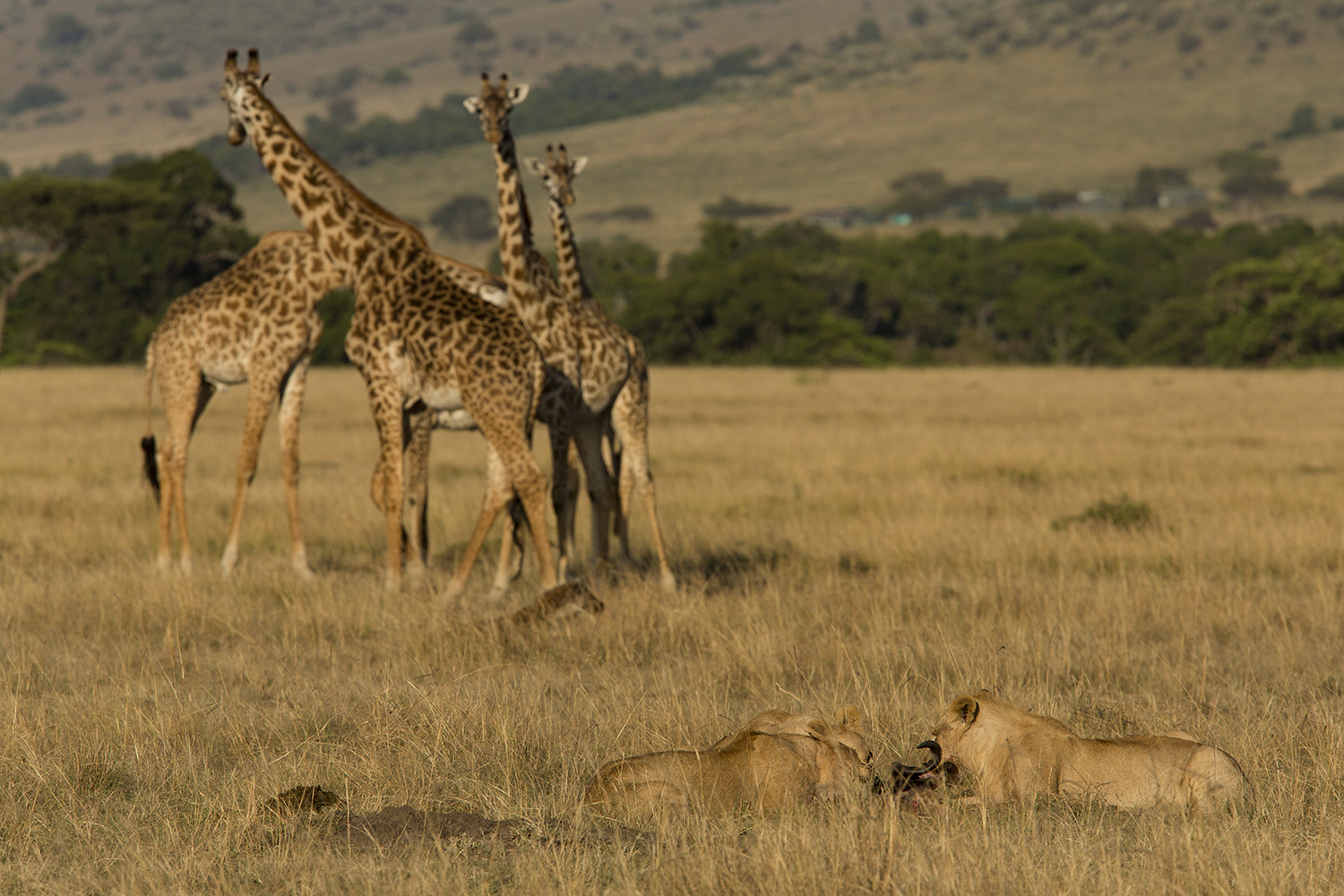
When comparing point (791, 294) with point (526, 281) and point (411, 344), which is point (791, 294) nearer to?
point (526, 281)

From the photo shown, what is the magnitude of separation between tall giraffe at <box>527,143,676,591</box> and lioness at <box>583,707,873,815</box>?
4060 millimetres

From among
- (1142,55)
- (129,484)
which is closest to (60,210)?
(129,484)

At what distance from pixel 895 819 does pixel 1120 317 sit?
62094mm

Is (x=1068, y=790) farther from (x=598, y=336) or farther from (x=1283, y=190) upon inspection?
(x=1283, y=190)

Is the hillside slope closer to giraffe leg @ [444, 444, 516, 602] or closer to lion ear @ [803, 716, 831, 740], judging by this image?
giraffe leg @ [444, 444, 516, 602]

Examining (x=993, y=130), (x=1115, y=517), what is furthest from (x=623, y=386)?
(x=993, y=130)

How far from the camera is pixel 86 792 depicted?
4.88 metres

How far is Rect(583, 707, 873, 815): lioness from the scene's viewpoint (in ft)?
14.5

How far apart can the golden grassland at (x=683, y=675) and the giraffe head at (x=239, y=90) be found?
2.96 m

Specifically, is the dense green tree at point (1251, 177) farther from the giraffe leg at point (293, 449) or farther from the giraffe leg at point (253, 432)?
the giraffe leg at point (253, 432)

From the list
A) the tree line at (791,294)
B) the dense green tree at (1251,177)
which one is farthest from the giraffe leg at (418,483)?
the dense green tree at (1251,177)

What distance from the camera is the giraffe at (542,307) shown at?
8.59 metres

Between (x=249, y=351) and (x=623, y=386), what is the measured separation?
2.52 m

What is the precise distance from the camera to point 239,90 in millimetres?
9570
